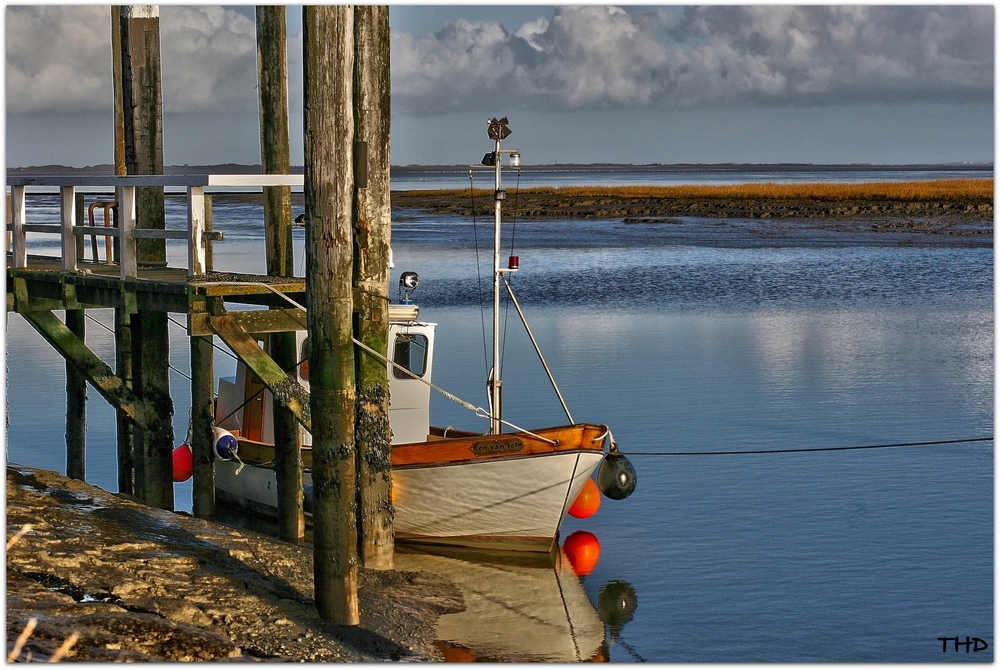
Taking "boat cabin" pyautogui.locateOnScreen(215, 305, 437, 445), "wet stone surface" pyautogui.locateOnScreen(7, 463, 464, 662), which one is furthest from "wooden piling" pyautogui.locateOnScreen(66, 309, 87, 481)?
"wet stone surface" pyautogui.locateOnScreen(7, 463, 464, 662)

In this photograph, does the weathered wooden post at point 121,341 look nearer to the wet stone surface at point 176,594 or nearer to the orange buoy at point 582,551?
the wet stone surface at point 176,594

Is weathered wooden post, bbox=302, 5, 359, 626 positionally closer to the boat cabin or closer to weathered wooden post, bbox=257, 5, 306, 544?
weathered wooden post, bbox=257, 5, 306, 544

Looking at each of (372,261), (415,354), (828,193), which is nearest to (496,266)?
(415,354)

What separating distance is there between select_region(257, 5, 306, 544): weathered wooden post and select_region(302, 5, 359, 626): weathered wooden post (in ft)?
9.02

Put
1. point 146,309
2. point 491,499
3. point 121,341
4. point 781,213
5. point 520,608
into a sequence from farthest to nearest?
point 781,213 < point 121,341 < point 491,499 < point 146,309 < point 520,608

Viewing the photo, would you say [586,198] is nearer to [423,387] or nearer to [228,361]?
[228,361]

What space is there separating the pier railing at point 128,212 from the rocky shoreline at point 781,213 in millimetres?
32773

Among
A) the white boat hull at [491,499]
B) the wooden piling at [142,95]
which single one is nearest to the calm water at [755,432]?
the white boat hull at [491,499]

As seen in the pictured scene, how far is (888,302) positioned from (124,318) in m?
21.1

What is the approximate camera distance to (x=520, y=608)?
1032 cm

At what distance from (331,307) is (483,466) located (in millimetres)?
3422

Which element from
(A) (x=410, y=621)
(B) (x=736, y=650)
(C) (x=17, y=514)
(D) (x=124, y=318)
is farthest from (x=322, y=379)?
(D) (x=124, y=318)

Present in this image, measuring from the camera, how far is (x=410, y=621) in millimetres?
9336

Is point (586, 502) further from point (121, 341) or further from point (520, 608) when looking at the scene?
point (121, 341)
